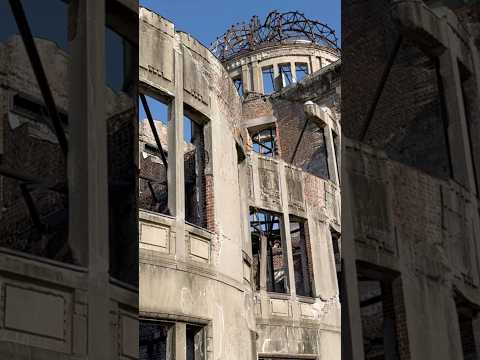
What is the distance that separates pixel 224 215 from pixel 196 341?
2.50m

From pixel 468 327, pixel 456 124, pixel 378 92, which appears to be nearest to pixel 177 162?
pixel 378 92

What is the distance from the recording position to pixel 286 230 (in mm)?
18844

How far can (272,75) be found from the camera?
118 ft

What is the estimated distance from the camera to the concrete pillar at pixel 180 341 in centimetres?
1136

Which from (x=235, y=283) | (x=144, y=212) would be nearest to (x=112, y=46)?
(x=144, y=212)

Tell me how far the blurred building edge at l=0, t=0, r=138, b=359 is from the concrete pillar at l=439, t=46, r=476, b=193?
5897mm

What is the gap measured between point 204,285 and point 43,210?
4.04 m

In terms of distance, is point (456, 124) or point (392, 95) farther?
point (392, 95)

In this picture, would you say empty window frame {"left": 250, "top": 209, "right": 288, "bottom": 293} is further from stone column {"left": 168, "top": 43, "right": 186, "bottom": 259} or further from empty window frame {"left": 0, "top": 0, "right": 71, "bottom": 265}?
empty window frame {"left": 0, "top": 0, "right": 71, "bottom": 265}

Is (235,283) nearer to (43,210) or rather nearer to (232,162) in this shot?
(232,162)

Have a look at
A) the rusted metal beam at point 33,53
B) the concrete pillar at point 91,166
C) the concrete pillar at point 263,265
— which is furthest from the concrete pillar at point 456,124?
the rusted metal beam at point 33,53

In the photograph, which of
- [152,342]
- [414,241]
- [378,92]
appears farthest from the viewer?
[152,342]

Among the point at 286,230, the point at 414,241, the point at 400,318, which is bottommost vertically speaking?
the point at 400,318

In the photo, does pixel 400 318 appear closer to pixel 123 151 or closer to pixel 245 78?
pixel 123 151
